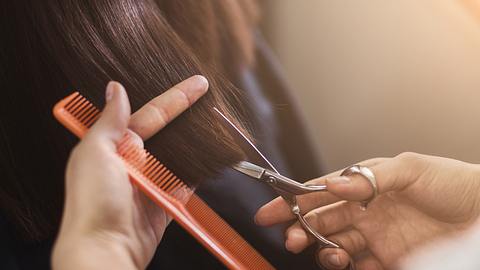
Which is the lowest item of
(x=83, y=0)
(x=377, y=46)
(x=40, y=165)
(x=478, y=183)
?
(x=478, y=183)

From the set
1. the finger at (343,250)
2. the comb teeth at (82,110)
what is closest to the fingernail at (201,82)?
the comb teeth at (82,110)

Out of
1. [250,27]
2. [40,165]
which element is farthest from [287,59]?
[40,165]

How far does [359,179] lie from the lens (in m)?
0.53

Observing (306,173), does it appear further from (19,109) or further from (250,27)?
(19,109)

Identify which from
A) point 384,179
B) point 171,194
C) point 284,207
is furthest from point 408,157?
point 171,194

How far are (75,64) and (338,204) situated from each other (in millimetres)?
307

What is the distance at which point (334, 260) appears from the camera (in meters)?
0.54

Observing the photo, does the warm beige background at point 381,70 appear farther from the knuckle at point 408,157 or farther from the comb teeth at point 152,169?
the comb teeth at point 152,169

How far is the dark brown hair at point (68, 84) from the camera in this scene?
51cm

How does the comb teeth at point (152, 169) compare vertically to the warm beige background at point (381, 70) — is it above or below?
above

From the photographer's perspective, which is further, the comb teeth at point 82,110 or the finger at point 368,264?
the finger at point 368,264

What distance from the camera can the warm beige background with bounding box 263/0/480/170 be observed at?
58cm

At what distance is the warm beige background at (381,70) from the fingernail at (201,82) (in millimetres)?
106

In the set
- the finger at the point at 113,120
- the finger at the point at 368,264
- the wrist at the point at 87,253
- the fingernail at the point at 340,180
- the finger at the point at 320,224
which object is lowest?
the finger at the point at 368,264
